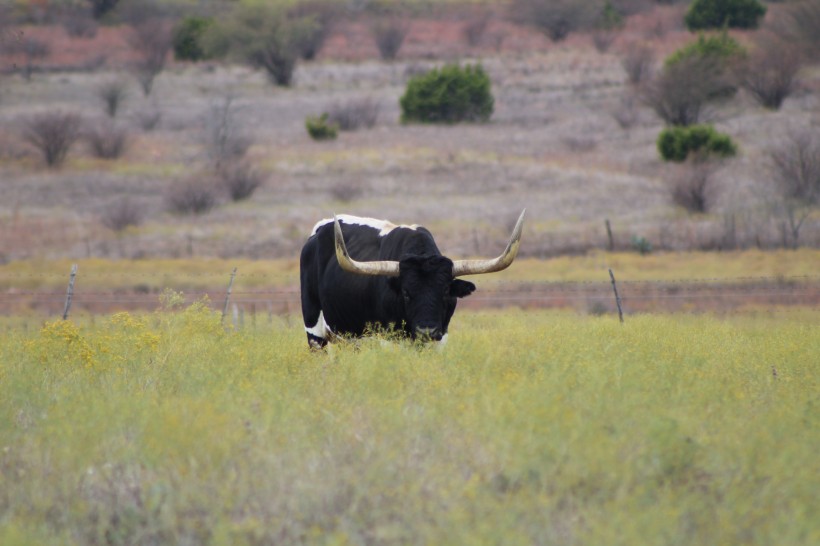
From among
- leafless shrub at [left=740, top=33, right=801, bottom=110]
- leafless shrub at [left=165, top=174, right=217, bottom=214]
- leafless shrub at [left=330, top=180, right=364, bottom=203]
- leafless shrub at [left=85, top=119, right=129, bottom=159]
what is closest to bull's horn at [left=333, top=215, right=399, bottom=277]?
leafless shrub at [left=165, top=174, right=217, bottom=214]

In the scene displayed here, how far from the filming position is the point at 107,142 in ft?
148

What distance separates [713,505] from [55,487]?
363 cm

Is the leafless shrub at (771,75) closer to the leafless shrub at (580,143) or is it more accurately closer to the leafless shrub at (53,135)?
the leafless shrub at (580,143)

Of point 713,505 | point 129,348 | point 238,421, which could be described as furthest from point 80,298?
point 713,505

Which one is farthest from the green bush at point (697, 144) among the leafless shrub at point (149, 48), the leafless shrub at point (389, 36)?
the leafless shrub at point (389, 36)

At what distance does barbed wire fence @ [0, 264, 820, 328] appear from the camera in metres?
22.9

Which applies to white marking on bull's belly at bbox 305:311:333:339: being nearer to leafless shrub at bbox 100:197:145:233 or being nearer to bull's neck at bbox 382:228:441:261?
bull's neck at bbox 382:228:441:261

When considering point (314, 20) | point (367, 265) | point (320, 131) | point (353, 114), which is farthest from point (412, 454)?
point (314, 20)

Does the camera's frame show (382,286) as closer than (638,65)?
Yes

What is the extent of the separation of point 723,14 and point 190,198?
52268 millimetres

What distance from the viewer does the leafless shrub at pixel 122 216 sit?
110 ft

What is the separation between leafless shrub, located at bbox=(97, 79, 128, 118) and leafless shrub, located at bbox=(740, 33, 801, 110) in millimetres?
30212

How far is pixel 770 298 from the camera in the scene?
23.1 meters

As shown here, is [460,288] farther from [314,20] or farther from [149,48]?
[314,20]
